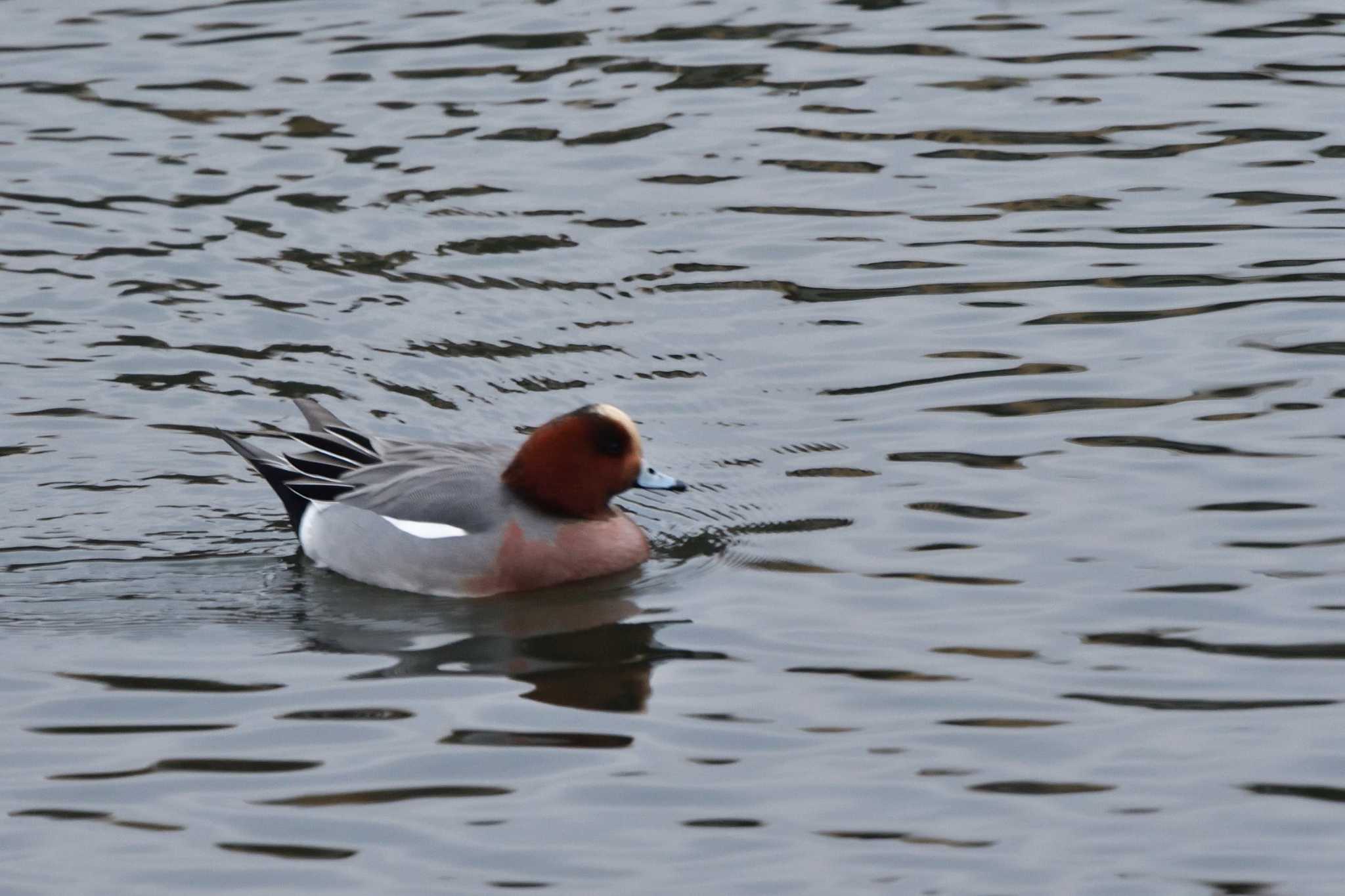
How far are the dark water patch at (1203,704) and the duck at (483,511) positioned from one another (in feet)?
8.14

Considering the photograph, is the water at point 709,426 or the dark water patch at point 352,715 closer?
the water at point 709,426

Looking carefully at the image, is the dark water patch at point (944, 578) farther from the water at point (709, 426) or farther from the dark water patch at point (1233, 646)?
the dark water patch at point (1233, 646)

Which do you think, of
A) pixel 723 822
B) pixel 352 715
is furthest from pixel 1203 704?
pixel 352 715

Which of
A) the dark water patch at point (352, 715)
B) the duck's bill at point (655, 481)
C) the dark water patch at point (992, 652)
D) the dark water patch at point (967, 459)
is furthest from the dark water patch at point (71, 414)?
the dark water patch at point (992, 652)

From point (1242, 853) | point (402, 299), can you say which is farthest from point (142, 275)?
point (1242, 853)

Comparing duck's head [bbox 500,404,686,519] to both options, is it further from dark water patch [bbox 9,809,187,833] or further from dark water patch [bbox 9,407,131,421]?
dark water patch [bbox 9,809,187,833]

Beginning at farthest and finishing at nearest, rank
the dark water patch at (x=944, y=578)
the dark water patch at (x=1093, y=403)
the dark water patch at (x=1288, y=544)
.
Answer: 1. the dark water patch at (x=1093, y=403)
2. the dark water patch at (x=1288, y=544)
3. the dark water patch at (x=944, y=578)

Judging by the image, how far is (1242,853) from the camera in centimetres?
646

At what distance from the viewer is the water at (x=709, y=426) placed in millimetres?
6852

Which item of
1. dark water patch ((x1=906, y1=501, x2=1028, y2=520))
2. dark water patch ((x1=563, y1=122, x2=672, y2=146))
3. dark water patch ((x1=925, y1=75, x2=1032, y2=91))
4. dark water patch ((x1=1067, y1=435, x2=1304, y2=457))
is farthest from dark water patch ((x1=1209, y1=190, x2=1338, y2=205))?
dark water patch ((x1=906, y1=501, x2=1028, y2=520))

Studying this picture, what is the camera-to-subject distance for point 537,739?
7.48 metres

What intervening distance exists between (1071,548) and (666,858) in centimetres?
292

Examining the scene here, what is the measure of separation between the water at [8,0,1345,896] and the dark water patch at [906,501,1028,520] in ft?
0.09

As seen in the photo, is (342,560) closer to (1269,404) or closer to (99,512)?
(99,512)
